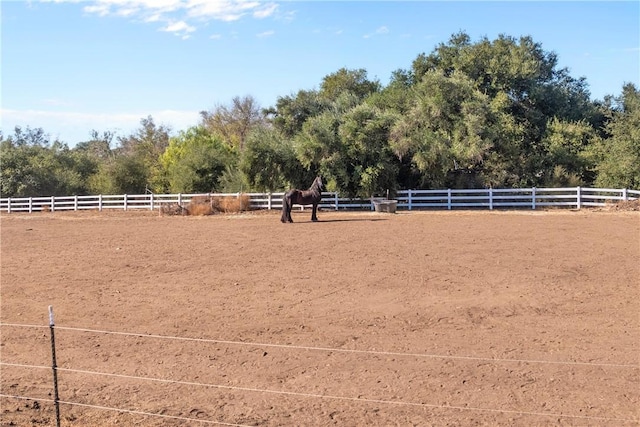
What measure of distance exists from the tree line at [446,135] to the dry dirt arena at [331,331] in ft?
38.8

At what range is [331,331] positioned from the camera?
9125mm

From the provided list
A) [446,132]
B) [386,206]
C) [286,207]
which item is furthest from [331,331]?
[446,132]

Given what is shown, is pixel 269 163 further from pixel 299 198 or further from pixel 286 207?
pixel 286 207

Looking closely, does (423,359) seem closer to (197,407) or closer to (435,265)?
(197,407)

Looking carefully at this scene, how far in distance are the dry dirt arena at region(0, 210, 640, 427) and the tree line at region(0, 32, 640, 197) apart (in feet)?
38.8

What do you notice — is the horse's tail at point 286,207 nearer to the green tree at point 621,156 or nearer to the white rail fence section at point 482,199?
the white rail fence section at point 482,199

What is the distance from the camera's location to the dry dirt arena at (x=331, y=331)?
255 inches

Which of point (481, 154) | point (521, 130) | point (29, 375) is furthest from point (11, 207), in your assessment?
point (29, 375)

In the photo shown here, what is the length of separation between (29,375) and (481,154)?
2610cm

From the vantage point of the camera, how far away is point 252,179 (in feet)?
105

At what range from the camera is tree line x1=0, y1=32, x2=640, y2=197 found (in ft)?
96.9

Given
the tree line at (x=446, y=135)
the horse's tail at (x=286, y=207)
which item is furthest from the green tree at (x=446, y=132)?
the horse's tail at (x=286, y=207)

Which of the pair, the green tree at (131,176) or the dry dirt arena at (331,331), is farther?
the green tree at (131,176)

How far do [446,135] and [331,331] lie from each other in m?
23.2
